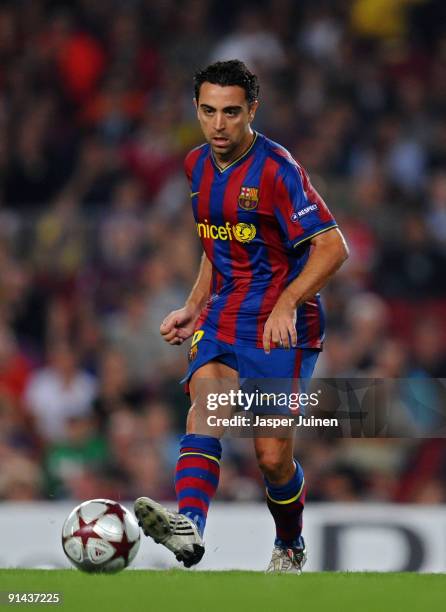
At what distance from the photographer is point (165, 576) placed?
5.49 m

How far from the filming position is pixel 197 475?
5520 mm

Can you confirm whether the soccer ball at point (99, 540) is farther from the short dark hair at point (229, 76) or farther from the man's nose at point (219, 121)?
the short dark hair at point (229, 76)

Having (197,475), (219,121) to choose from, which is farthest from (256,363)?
(219,121)

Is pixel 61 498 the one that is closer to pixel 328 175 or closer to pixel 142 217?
pixel 142 217

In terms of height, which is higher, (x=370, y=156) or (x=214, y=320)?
(x=370, y=156)

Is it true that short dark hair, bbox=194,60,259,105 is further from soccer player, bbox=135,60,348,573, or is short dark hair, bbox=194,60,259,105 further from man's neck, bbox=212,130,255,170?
man's neck, bbox=212,130,255,170

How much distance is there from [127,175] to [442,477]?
3.92 metres

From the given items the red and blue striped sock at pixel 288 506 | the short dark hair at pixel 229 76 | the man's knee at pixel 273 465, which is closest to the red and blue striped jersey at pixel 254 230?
the short dark hair at pixel 229 76

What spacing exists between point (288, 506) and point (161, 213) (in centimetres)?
560

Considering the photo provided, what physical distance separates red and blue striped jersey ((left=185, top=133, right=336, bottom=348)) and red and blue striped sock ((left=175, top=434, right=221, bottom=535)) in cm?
46

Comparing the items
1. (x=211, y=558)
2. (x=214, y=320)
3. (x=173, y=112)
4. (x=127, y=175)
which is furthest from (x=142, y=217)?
(x=214, y=320)

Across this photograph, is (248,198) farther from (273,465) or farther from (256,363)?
(273,465)

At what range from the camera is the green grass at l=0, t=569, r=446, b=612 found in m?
4.66

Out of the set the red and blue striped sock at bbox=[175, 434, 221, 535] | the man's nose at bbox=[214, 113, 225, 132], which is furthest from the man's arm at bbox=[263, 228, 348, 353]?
the man's nose at bbox=[214, 113, 225, 132]
